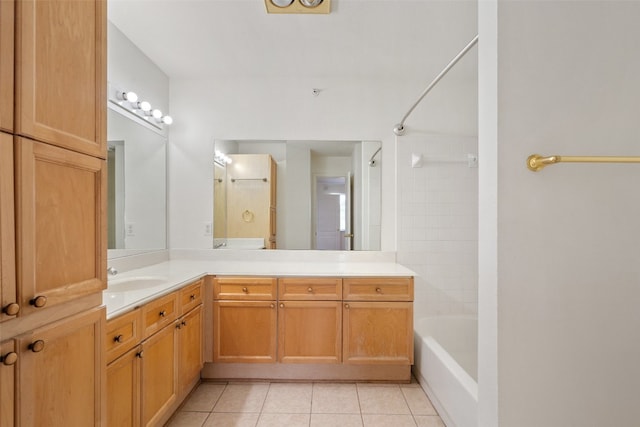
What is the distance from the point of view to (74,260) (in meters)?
0.93

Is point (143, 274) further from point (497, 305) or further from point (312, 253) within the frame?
point (497, 305)

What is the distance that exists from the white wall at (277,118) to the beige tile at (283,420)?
4.83ft

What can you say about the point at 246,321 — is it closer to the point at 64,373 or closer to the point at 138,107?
the point at 64,373

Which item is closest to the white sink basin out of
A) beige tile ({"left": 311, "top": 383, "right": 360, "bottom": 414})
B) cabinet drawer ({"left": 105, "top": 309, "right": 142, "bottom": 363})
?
cabinet drawer ({"left": 105, "top": 309, "right": 142, "bottom": 363})

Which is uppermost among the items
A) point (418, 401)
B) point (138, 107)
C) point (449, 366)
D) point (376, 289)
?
point (138, 107)

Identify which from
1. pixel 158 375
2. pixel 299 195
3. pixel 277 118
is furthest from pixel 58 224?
pixel 277 118

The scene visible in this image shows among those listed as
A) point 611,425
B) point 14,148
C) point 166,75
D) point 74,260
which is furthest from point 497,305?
point 166,75

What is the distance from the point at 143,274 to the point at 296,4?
201cm

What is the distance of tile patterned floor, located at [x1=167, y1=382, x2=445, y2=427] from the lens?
72.7 inches

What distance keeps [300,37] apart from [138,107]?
50.8 inches

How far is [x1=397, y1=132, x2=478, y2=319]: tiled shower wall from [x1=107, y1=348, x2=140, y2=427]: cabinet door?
2076 millimetres

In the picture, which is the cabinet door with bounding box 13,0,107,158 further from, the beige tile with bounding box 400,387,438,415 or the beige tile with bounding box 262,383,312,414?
the beige tile with bounding box 400,387,438,415

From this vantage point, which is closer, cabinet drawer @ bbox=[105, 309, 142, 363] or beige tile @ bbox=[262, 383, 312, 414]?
cabinet drawer @ bbox=[105, 309, 142, 363]

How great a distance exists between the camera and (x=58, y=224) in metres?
0.89
